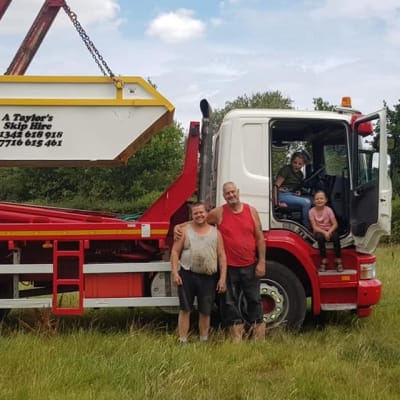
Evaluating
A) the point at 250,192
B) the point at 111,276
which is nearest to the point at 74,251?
the point at 111,276

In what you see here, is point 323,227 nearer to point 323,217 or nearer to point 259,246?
point 323,217

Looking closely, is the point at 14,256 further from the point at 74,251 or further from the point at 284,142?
the point at 284,142

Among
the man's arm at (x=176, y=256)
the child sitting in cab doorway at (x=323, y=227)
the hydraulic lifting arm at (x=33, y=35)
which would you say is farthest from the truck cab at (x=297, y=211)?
the hydraulic lifting arm at (x=33, y=35)

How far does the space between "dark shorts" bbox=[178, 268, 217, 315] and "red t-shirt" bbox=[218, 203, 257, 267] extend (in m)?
0.31

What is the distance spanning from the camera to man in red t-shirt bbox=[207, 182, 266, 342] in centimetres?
650

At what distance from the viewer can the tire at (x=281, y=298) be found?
685cm

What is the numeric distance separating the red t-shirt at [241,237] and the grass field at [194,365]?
810 mm

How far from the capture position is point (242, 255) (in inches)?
257

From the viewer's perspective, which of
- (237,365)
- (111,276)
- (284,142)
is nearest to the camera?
(237,365)

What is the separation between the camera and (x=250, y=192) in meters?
6.87

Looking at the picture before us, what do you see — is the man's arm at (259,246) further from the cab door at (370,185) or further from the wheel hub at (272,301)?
the cab door at (370,185)

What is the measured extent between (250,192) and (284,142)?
976 mm

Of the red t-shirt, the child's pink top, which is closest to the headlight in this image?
the child's pink top

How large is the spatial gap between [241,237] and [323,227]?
982mm
